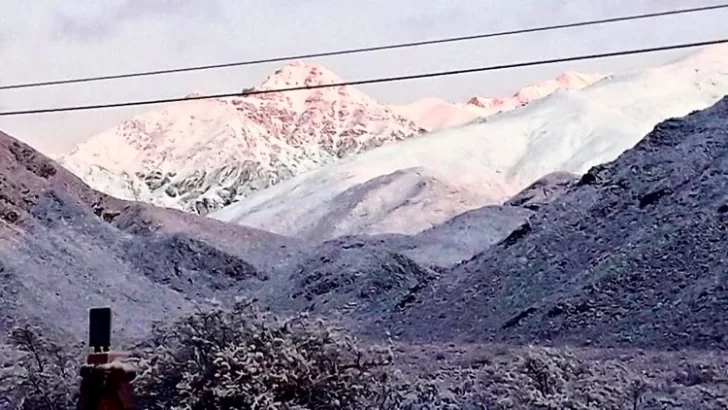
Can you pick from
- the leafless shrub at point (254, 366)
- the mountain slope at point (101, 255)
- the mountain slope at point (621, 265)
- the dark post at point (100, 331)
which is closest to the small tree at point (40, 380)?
the leafless shrub at point (254, 366)

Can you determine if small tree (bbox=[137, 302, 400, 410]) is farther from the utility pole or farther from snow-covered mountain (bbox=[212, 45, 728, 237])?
snow-covered mountain (bbox=[212, 45, 728, 237])

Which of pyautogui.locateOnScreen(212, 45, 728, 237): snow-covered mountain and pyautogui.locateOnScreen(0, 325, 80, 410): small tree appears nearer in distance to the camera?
pyautogui.locateOnScreen(0, 325, 80, 410): small tree

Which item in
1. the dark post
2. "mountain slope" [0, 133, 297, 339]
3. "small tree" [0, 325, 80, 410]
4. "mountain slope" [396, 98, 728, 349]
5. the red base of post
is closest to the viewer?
the red base of post

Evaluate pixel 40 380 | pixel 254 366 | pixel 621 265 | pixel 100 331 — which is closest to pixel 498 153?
pixel 621 265

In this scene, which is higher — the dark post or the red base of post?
the dark post

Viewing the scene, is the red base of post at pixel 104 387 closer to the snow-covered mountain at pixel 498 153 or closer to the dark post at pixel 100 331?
the dark post at pixel 100 331

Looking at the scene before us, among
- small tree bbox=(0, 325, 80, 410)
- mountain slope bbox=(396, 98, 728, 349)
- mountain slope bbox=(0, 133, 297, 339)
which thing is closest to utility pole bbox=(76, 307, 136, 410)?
small tree bbox=(0, 325, 80, 410)

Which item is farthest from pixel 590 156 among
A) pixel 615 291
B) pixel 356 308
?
pixel 615 291
